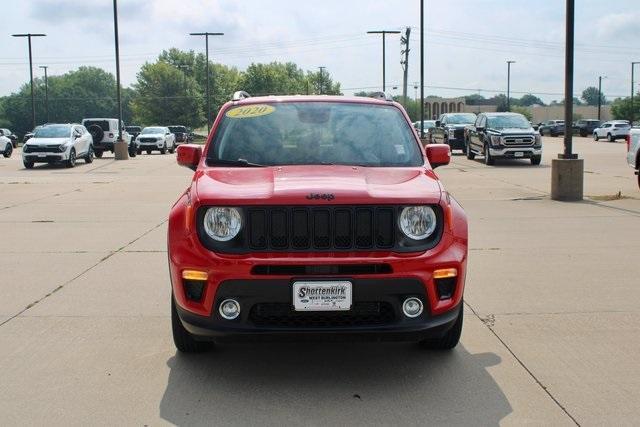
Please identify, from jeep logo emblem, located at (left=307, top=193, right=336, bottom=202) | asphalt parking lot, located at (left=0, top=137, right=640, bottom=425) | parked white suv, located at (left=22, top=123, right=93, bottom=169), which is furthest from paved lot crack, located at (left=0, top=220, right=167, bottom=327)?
parked white suv, located at (left=22, top=123, right=93, bottom=169)

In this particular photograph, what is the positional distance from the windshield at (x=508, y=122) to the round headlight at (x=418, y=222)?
77.7ft

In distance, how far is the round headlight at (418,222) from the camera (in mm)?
4398

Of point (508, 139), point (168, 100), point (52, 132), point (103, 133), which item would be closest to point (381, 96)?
point (508, 139)

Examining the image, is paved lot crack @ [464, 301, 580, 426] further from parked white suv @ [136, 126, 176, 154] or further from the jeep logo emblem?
parked white suv @ [136, 126, 176, 154]

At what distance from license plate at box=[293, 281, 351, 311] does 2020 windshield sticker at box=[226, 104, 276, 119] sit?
1.94m

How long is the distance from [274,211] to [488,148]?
77.7 ft

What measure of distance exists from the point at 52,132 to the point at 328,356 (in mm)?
26389

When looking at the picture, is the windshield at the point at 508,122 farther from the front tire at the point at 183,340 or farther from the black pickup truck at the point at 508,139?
the front tire at the point at 183,340

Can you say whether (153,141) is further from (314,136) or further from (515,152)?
(314,136)

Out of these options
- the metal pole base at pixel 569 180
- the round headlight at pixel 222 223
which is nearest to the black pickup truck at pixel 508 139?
the metal pole base at pixel 569 180

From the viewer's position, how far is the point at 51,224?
11992mm

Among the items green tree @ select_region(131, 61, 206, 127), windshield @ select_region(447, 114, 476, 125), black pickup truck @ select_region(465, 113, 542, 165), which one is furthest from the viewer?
green tree @ select_region(131, 61, 206, 127)

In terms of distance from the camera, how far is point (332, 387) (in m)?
4.50

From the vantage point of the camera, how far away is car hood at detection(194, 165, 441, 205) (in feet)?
14.2
